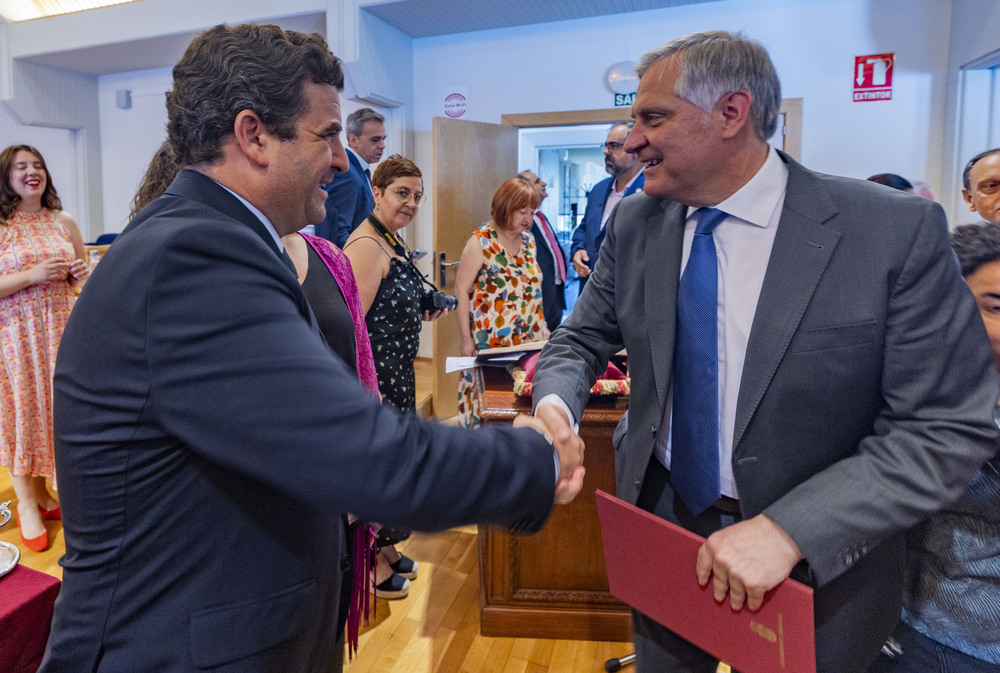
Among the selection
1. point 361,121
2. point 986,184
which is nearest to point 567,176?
point 361,121

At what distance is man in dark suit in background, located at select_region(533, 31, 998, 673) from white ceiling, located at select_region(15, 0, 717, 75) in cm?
442

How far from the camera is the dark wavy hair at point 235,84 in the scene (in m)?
0.86

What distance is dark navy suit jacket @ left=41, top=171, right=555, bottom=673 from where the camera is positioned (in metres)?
0.68

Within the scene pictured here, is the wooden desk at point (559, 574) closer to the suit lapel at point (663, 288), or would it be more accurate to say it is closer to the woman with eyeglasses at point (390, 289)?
the woman with eyeglasses at point (390, 289)

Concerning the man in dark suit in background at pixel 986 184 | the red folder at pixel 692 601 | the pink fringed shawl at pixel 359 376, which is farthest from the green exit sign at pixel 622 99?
the red folder at pixel 692 601

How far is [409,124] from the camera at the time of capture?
20.0 feet

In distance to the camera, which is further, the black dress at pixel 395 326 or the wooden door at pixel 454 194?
the wooden door at pixel 454 194

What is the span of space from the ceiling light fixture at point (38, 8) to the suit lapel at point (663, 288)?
24.4 ft

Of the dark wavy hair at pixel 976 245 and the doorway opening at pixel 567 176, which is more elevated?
the doorway opening at pixel 567 176

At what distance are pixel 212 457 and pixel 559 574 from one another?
1.75m

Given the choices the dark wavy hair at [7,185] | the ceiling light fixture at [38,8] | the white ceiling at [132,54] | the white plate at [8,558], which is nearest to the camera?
the white plate at [8,558]

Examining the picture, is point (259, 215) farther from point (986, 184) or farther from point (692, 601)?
point (986, 184)

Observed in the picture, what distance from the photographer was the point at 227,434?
692mm

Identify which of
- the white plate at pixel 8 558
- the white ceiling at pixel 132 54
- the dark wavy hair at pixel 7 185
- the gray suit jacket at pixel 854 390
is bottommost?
the white plate at pixel 8 558
